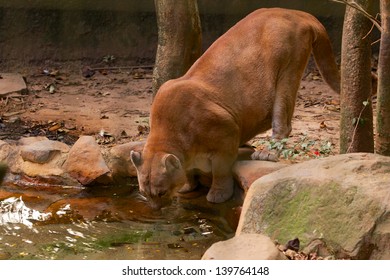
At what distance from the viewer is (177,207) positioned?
7070mm

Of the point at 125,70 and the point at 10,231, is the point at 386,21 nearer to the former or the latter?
the point at 10,231

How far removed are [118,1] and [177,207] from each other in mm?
5426

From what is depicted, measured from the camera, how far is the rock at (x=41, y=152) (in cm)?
752

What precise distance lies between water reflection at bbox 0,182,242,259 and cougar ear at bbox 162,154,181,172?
17.2 inches

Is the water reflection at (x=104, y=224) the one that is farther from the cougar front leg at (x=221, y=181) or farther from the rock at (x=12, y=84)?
the rock at (x=12, y=84)

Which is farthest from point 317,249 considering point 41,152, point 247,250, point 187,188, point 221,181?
point 41,152

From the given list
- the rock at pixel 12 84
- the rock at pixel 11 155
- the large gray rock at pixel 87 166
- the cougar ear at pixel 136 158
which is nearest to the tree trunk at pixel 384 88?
Result: the cougar ear at pixel 136 158

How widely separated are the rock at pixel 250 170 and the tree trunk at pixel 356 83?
34.6 inches

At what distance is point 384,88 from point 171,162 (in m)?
1.87

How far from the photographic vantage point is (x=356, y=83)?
6895mm

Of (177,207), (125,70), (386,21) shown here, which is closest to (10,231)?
(177,207)

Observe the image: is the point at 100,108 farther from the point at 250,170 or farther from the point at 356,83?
the point at 356,83

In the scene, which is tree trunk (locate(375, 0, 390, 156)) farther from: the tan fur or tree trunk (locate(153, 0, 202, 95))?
tree trunk (locate(153, 0, 202, 95))

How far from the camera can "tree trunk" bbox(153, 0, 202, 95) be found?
26.6 feet
